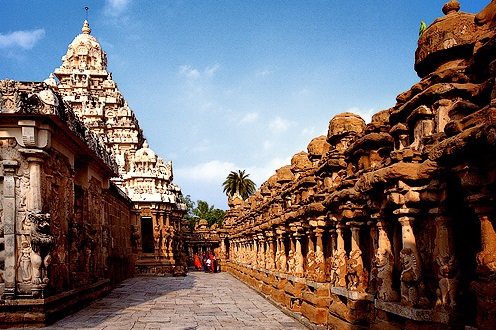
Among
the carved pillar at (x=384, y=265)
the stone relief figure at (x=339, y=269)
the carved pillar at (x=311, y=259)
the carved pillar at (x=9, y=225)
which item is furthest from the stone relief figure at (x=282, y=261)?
the carved pillar at (x=384, y=265)

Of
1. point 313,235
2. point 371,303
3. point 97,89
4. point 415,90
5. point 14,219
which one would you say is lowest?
point 371,303

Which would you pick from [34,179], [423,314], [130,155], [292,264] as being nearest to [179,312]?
[292,264]

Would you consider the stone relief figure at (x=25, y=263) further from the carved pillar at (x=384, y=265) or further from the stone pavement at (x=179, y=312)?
the carved pillar at (x=384, y=265)

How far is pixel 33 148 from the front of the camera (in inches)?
383

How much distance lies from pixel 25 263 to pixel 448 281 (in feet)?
24.8

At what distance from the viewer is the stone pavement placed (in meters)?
10.0

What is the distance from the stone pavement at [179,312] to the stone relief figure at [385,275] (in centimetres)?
402

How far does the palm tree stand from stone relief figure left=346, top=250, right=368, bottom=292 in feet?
184

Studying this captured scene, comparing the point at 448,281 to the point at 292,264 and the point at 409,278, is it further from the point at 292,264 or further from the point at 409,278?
the point at 292,264

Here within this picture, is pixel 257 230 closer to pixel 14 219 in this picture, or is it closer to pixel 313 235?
pixel 313 235

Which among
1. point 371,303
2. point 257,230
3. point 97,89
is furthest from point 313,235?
point 97,89

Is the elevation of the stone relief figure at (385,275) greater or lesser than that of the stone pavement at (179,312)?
greater

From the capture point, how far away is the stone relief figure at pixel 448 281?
4.66 m

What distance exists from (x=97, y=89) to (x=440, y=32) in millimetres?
32950
